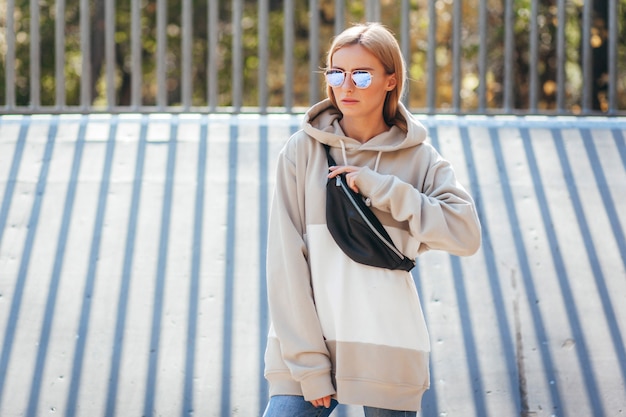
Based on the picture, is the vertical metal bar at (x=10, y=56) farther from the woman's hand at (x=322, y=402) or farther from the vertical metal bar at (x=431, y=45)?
the woman's hand at (x=322, y=402)

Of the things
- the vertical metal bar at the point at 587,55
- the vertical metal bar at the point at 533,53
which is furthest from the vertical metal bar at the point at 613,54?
the vertical metal bar at the point at 533,53

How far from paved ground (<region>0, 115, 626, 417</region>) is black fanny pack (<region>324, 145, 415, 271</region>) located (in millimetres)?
1569

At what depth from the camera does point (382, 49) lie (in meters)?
2.84

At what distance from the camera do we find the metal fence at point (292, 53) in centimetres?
650

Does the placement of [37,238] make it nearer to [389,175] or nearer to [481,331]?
[481,331]

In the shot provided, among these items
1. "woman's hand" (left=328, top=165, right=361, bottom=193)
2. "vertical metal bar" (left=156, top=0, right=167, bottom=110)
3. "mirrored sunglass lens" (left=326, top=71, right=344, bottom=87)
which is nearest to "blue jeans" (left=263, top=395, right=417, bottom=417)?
"woman's hand" (left=328, top=165, right=361, bottom=193)

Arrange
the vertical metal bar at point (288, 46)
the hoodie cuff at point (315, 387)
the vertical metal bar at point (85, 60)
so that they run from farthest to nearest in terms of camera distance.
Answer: the vertical metal bar at point (288, 46)
the vertical metal bar at point (85, 60)
the hoodie cuff at point (315, 387)

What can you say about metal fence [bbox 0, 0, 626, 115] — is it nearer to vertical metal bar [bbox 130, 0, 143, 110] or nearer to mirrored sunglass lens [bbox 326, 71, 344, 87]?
vertical metal bar [bbox 130, 0, 143, 110]

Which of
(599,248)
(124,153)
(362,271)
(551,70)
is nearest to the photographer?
(362,271)

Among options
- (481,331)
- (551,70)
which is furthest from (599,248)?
(551,70)

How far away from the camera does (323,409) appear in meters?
2.79

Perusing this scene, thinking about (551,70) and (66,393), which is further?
(551,70)

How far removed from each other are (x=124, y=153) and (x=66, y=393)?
185 cm

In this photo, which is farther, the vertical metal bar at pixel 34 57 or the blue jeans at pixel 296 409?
the vertical metal bar at pixel 34 57
